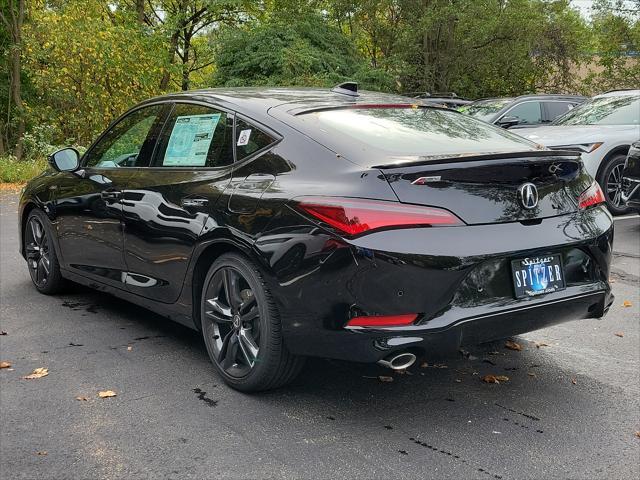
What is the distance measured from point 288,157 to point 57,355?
200cm

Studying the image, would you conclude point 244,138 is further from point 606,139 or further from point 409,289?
point 606,139

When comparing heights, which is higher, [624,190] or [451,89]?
[451,89]


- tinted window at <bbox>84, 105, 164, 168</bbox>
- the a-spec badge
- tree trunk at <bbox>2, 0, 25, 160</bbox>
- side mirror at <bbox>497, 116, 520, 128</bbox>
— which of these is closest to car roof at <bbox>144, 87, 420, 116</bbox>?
tinted window at <bbox>84, 105, 164, 168</bbox>

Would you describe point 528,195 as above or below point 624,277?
above

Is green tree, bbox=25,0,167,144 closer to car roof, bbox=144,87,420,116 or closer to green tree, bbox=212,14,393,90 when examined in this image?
green tree, bbox=212,14,393,90

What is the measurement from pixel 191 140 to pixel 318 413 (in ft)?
6.11

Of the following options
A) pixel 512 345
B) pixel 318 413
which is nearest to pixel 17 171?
pixel 512 345

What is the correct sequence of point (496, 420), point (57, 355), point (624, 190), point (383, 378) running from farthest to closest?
point (624, 190) < point (57, 355) < point (383, 378) < point (496, 420)

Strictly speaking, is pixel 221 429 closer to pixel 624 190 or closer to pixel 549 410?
pixel 549 410

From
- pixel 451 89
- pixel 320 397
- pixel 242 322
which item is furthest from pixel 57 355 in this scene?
pixel 451 89

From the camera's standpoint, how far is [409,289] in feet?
10.4

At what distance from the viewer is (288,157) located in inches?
145

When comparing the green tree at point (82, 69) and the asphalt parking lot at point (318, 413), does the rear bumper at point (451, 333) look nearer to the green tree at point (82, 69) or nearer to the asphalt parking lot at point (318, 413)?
the asphalt parking lot at point (318, 413)

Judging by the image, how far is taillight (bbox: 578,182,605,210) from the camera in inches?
150
